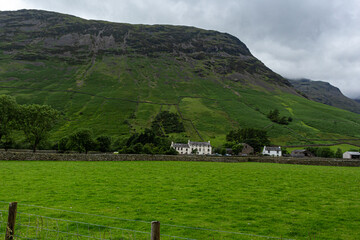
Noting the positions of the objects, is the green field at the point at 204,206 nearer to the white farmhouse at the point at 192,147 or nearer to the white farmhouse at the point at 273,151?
the white farmhouse at the point at 192,147

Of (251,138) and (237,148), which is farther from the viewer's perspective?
(251,138)

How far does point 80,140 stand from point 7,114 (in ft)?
64.3

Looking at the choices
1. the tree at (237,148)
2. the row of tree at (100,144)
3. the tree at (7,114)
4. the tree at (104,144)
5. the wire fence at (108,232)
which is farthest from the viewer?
the tree at (237,148)

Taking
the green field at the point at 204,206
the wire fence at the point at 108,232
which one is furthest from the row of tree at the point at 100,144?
the wire fence at the point at 108,232

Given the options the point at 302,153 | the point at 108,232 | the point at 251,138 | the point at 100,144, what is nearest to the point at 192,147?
the point at 251,138

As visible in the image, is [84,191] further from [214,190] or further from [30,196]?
[214,190]

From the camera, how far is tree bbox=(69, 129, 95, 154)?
220 feet

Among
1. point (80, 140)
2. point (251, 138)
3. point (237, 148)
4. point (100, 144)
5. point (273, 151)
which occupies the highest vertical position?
point (251, 138)

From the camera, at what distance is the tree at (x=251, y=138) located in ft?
401

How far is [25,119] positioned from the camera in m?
56.0

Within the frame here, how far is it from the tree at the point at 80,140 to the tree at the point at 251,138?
78950 millimetres

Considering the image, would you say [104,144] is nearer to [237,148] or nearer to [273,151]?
[237,148]

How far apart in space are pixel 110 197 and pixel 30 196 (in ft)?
17.0

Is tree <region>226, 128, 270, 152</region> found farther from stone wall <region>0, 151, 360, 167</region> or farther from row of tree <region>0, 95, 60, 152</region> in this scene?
row of tree <region>0, 95, 60, 152</region>
